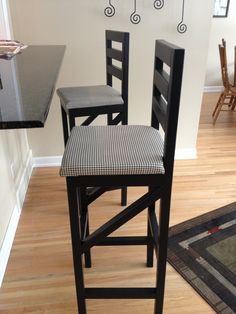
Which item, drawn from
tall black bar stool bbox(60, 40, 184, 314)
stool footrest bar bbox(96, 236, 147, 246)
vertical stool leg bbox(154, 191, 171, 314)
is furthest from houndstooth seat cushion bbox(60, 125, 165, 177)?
stool footrest bar bbox(96, 236, 147, 246)

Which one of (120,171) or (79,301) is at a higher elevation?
(120,171)

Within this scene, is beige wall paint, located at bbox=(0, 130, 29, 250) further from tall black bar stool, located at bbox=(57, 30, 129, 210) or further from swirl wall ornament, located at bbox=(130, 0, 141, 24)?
swirl wall ornament, located at bbox=(130, 0, 141, 24)

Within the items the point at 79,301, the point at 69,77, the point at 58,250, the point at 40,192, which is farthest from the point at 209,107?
the point at 79,301

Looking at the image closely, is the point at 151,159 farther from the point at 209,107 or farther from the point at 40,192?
the point at 209,107

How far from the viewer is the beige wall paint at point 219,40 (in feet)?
16.1

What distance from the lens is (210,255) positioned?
1.67m

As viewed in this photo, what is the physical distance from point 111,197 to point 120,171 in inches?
50.3

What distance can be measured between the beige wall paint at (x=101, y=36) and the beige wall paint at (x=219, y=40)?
116 inches

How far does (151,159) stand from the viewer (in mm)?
1021

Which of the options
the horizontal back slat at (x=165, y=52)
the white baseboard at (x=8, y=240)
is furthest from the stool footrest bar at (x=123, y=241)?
the horizontal back slat at (x=165, y=52)

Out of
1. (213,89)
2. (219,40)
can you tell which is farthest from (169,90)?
(213,89)

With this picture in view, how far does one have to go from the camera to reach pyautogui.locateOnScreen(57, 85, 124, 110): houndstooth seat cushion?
5.50 ft

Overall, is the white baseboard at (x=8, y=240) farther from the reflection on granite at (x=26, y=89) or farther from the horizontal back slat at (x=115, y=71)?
the horizontal back slat at (x=115, y=71)

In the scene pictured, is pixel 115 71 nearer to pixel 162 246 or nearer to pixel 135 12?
pixel 135 12
